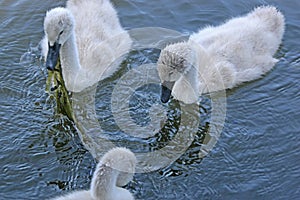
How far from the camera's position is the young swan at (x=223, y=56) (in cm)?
611

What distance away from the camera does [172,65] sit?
6.01 m

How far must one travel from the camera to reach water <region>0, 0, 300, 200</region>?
5.54 meters

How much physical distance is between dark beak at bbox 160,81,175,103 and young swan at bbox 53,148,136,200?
119 cm

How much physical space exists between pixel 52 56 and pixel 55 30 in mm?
252

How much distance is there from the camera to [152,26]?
7668 millimetres

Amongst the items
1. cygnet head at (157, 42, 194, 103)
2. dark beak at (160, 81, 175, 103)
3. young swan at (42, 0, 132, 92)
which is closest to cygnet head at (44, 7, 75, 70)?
young swan at (42, 0, 132, 92)

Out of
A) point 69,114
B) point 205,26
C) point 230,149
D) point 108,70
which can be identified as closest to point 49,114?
point 69,114

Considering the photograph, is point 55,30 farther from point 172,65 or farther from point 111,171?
point 111,171

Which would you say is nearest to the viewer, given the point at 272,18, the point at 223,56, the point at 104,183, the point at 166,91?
the point at 104,183

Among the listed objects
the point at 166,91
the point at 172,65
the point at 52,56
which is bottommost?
the point at 166,91

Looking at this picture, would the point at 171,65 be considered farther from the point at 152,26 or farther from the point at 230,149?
the point at 152,26

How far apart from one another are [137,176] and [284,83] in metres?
2.22

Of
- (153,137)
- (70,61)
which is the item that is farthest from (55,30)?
(153,137)

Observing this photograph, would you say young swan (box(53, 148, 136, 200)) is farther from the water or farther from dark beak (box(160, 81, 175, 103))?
dark beak (box(160, 81, 175, 103))
